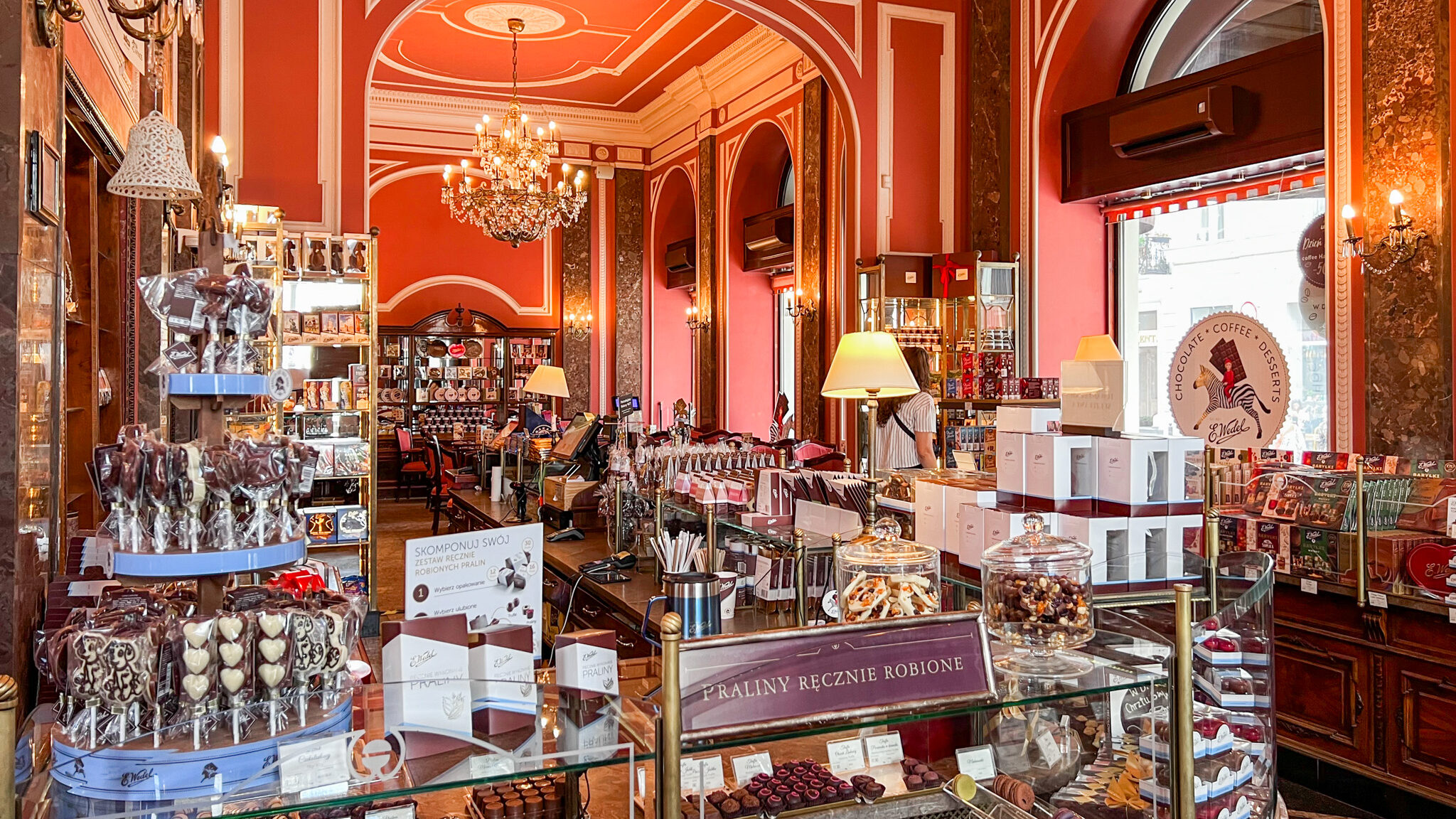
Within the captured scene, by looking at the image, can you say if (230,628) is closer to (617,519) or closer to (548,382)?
(617,519)

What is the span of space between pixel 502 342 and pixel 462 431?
136cm

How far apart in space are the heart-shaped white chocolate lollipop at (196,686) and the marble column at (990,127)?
7.13 metres

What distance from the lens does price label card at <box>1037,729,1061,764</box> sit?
6.97 feet

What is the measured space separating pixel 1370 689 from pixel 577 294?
1176 cm

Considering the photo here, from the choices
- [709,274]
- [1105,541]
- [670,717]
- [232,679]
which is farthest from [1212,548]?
[709,274]

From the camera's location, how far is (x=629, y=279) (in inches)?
577

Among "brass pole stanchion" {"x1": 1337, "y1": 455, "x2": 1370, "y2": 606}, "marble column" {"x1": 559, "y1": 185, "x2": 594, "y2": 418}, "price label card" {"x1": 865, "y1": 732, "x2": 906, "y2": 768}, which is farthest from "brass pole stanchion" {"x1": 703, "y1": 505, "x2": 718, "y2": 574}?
"marble column" {"x1": 559, "y1": 185, "x2": 594, "y2": 418}

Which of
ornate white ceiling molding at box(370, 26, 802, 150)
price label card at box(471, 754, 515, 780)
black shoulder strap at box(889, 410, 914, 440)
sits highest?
ornate white ceiling molding at box(370, 26, 802, 150)

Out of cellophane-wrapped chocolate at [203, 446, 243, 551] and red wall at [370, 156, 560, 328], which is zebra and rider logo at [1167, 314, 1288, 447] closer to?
cellophane-wrapped chocolate at [203, 446, 243, 551]

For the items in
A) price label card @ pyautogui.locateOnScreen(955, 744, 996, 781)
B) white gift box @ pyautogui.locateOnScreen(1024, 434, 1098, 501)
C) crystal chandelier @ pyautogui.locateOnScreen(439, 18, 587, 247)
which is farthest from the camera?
crystal chandelier @ pyautogui.locateOnScreen(439, 18, 587, 247)

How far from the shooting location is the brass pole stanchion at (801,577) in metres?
3.04

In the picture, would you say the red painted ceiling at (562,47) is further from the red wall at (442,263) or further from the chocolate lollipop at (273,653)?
the chocolate lollipop at (273,653)

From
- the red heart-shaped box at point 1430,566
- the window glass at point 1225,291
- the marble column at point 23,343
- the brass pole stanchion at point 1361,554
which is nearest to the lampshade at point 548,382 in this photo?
the window glass at point 1225,291

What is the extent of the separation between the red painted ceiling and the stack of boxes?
8.12 meters
